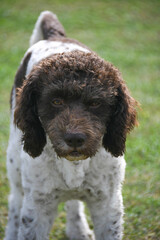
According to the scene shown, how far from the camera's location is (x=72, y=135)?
295 centimetres

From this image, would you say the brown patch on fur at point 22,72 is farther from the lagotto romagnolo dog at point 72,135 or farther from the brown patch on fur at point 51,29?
the brown patch on fur at point 51,29

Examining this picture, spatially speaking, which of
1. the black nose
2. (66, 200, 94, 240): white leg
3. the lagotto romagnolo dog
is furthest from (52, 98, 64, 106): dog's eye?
(66, 200, 94, 240): white leg

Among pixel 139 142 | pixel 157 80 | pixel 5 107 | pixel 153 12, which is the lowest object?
pixel 139 142

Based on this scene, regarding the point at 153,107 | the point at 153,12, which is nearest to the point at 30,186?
the point at 153,107

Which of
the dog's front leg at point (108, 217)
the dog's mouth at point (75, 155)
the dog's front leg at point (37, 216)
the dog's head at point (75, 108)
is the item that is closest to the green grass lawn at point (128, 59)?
the dog's front leg at point (108, 217)

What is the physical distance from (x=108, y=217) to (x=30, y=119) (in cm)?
115

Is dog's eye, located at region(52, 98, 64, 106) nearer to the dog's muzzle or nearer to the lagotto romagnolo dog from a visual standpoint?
the lagotto romagnolo dog

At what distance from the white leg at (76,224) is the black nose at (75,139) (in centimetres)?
191

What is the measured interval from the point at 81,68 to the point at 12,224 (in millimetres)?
2188

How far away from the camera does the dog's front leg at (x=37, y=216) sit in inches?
146

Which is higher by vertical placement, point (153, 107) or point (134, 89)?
point (134, 89)

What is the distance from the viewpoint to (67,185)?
3625 mm

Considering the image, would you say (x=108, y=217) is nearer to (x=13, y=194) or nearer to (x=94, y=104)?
(x=94, y=104)

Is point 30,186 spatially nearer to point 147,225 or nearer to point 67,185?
point 67,185
